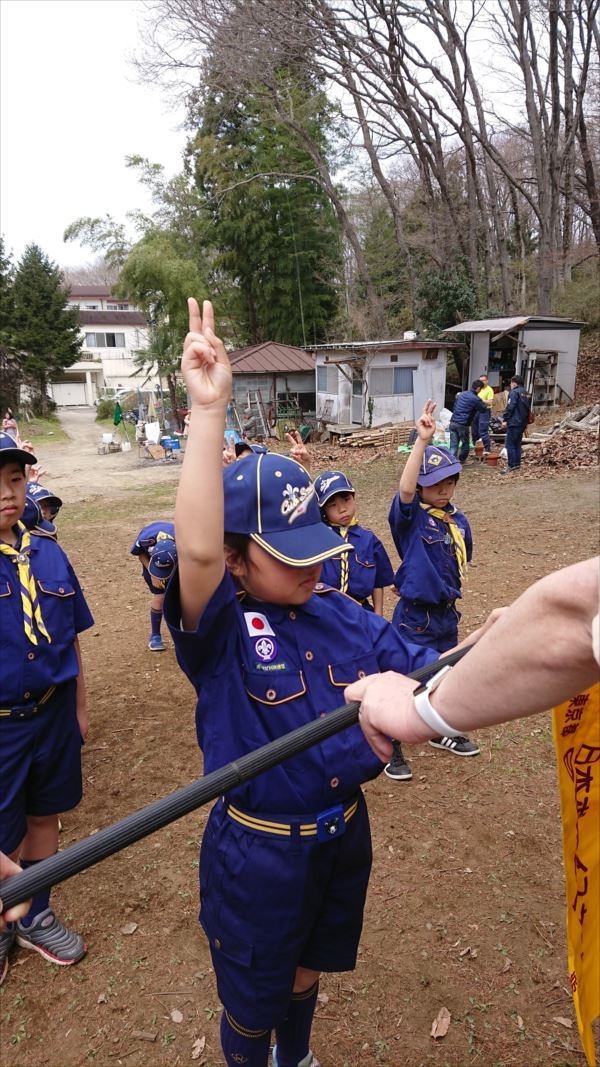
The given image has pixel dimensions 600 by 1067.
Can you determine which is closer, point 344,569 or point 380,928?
point 380,928

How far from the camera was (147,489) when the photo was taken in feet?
56.6

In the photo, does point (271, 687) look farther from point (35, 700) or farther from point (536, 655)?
point (35, 700)

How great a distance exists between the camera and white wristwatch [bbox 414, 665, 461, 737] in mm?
1360

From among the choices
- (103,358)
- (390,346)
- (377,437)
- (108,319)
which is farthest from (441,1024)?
(108,319)

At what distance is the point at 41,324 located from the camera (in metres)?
40.1

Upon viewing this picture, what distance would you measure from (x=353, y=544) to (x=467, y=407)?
12.9 meters

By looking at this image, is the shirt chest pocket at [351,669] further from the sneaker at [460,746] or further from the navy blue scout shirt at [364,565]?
the sneaker at [460,746]

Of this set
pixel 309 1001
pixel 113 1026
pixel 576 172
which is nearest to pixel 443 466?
pixel 309 1001

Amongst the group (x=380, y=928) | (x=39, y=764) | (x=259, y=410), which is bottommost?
(x=380, y=928)

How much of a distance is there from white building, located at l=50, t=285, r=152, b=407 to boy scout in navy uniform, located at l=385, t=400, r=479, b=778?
48.9 m

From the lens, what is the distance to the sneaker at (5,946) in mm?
3098

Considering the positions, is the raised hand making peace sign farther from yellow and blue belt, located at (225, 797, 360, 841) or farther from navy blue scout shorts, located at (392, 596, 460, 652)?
navy blue scout shorts, located at (392, 596, 460, 652)

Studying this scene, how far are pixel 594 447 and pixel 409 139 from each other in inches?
823

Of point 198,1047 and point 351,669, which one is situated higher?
point 351,669
